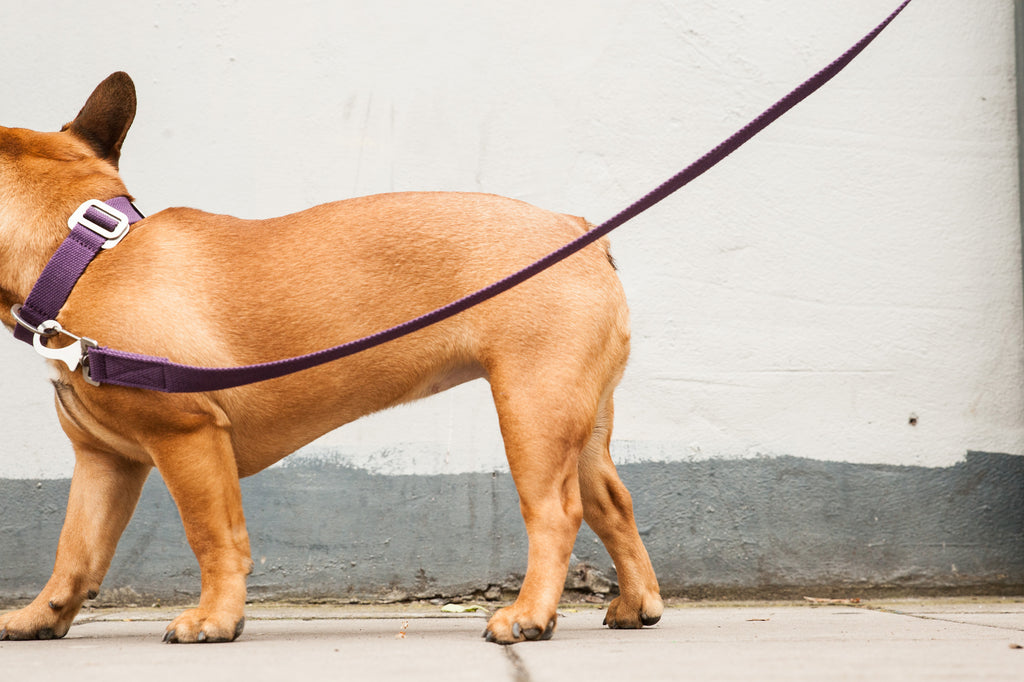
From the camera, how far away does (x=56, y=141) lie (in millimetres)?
2715

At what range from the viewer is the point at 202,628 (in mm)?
2334

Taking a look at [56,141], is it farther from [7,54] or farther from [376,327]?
[7,54]

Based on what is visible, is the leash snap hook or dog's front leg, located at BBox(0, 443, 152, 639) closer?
the leash snap hook

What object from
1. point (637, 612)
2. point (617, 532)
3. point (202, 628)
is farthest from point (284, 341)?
point (637, 612)

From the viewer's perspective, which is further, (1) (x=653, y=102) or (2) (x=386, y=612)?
(1) (x=653, y=102)

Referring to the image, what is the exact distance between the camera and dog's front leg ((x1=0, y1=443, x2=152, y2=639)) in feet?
8.64

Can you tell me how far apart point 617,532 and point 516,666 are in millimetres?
1025

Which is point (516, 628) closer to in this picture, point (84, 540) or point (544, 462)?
point (544, 462)

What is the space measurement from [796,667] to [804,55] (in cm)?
296

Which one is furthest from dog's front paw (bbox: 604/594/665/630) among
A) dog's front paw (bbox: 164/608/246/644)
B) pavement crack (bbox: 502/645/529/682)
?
dog's front paw (bbox: 164/608/246/644)

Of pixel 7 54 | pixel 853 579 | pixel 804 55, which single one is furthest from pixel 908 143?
pixel 7 54

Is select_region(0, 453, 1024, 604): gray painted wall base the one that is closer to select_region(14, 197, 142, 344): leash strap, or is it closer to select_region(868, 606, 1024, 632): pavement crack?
select_region(868, 606, 1024, 632): pavement crack

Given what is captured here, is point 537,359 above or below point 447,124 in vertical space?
below

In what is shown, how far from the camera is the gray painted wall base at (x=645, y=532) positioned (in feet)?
12.2
